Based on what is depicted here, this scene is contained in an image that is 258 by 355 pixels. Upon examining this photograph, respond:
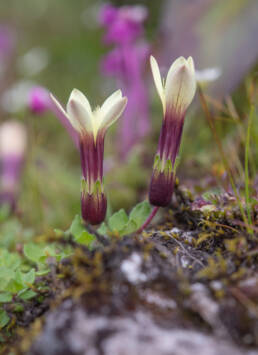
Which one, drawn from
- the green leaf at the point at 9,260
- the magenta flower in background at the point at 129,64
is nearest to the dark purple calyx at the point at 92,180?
the green leaf at the point at 9,260

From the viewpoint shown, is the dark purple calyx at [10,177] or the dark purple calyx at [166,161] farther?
the dark purple calyx at [10,177]

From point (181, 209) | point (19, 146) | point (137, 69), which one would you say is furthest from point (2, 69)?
point (181, 209)

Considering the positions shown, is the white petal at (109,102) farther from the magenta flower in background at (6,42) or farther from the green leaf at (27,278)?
the magenta flower in background at (6,42)

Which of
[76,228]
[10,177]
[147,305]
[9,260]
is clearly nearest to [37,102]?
[10,177]

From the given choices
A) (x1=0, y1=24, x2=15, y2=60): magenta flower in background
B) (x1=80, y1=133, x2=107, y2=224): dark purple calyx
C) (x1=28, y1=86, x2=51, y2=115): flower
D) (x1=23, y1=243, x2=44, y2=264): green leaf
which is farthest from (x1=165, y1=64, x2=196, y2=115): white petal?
(x1=0, y1=24, x2=15, y2=60): magenta flower in background

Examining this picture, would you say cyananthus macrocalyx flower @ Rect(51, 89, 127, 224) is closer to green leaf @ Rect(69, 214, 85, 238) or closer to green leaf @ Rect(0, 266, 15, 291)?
green leaf @ Rect(69, 214, 85, 238)

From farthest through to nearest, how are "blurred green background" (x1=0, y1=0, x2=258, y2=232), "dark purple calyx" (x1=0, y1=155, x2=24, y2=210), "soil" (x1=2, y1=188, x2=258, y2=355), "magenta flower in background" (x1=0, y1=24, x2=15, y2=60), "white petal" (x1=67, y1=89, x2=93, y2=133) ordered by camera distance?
"magenta flower in background" (x1=0, y1=24, x2=15, y2=60), "dark purple calyx" (x1=0, y1=155, x2=24, y2=210), "blurred green background" (x1=0, y1=0, x2=258, y2=232), "white petal" (x1=67, y1=89, x2=93, y2=133), "soil" (x1=2, y1=188, x2=258, y2=355)
